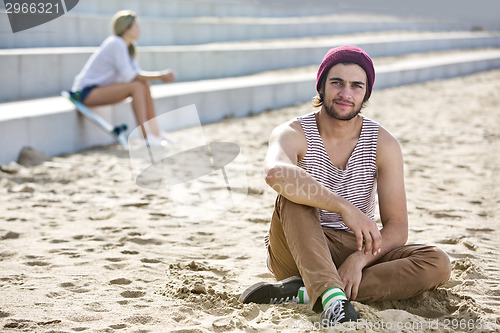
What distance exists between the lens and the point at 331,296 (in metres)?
2.13

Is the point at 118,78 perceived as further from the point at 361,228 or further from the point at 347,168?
the point at 361,228

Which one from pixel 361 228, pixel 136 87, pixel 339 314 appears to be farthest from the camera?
pixel 136 87

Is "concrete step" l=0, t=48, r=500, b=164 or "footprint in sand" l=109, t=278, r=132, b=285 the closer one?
"footprint in sand" l=109, t=278, r=132, b=285

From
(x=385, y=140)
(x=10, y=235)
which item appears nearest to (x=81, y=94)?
(x=10, y=235)

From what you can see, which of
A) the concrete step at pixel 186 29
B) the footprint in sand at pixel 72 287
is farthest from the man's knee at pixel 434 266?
the concrete step at pixel 186 29

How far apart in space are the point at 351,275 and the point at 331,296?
196mm

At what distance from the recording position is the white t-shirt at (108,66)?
19.2 feet

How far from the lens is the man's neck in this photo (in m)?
2.52

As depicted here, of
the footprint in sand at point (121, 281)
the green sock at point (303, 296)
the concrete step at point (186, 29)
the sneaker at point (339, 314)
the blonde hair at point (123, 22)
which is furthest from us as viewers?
the concrete step at point (186, 29)

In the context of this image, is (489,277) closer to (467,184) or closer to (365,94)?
(365,94)

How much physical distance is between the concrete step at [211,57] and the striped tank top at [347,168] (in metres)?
4.35

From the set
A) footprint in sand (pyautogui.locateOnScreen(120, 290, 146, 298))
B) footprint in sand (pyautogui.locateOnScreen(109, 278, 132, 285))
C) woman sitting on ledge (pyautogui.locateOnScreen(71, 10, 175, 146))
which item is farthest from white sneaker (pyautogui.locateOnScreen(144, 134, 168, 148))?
footprint in sand (pyautogui.locateOnScreen(120, 290, 146, 298))

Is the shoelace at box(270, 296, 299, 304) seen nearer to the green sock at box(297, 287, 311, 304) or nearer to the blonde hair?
the green sock at box(297, 287, 311, 304)

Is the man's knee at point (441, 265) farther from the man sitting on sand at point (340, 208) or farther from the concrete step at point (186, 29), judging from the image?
the concrete step at point (186, 29)
